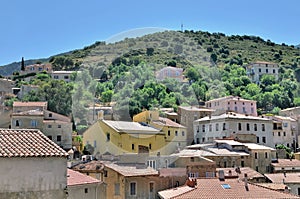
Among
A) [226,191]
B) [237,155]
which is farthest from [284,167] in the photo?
[226,191]

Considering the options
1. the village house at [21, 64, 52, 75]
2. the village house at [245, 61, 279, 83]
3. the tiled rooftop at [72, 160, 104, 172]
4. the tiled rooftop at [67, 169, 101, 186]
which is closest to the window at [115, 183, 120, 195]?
the tiled rooftop at [72, 160, 104, 172]

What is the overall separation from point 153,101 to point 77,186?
51602 mm

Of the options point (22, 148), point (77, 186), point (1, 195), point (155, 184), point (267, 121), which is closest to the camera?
point (1, 195)

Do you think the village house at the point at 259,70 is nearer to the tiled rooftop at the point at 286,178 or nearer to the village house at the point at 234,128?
the village house at the point at 234,128

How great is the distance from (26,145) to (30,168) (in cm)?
91

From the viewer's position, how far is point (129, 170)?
39094 mm

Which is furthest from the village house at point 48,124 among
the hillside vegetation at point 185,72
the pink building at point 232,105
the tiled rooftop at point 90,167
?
the pink building at point 232,105

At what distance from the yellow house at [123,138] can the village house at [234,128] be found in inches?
465

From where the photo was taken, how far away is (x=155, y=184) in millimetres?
39031

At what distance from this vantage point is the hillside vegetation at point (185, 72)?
255 feet

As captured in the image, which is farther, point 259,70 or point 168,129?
point 259,70

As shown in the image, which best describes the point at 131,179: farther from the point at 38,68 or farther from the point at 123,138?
the point at 38,68

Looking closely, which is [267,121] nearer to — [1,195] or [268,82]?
[1,195]

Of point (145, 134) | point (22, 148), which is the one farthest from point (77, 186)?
point (145, 134)
